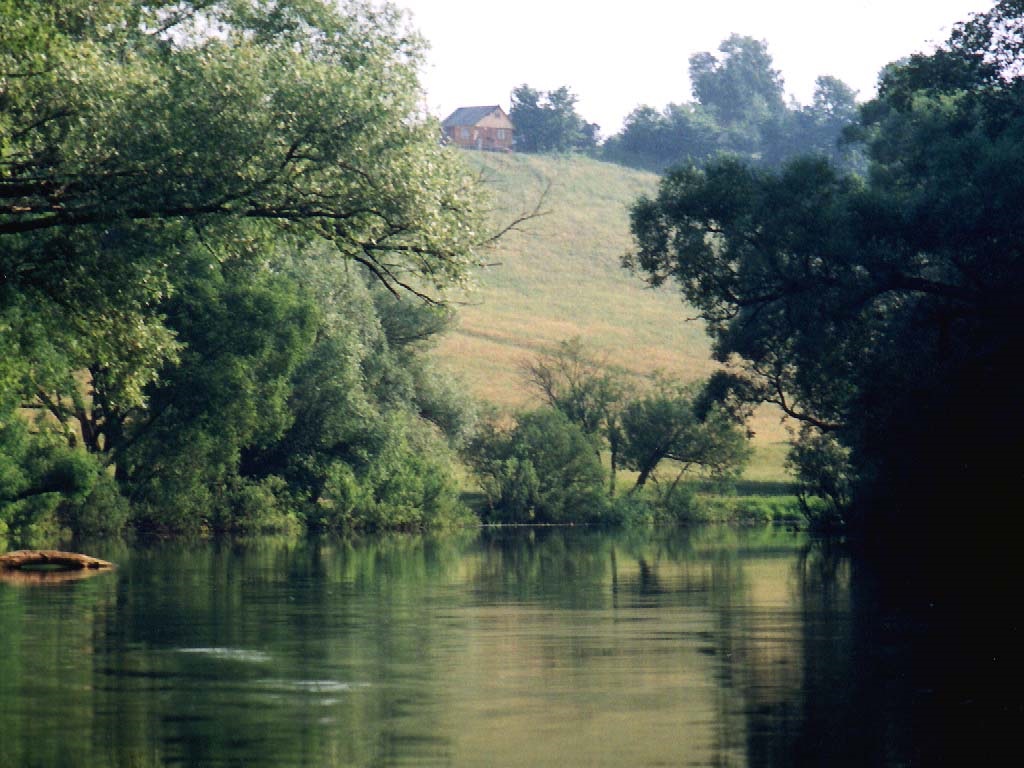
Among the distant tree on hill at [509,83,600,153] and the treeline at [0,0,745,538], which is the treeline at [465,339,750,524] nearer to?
the treeline at [0,0,745,538]

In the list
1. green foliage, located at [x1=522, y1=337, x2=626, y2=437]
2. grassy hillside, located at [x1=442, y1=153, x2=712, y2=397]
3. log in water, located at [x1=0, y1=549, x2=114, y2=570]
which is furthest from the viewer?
grassy hillside, located at [x1=442, y1=153, x2=712, y2=397]

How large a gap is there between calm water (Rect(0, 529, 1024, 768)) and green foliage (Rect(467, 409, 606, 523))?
39913mm

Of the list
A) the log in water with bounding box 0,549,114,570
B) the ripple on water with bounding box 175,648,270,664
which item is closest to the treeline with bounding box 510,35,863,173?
the log in water with bounding box 0,549,114,570

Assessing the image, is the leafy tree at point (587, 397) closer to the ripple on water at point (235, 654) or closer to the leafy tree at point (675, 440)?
the leafy tree at point (675, 440)

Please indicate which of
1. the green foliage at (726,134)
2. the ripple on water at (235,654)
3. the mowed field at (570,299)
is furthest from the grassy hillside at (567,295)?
the ripple on water at (235,654)

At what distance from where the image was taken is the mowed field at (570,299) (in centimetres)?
10669

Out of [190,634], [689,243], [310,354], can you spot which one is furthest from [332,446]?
[190,634]

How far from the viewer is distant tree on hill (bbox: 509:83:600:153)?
191500 millimetres

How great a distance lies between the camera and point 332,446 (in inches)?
2222

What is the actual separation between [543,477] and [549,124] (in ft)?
418

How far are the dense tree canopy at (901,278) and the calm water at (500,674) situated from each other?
416cm

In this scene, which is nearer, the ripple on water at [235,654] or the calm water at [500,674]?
the calm water at [500,674]

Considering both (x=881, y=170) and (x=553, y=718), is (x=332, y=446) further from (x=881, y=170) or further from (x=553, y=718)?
(x=553, y=718)

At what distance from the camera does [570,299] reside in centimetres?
13050
